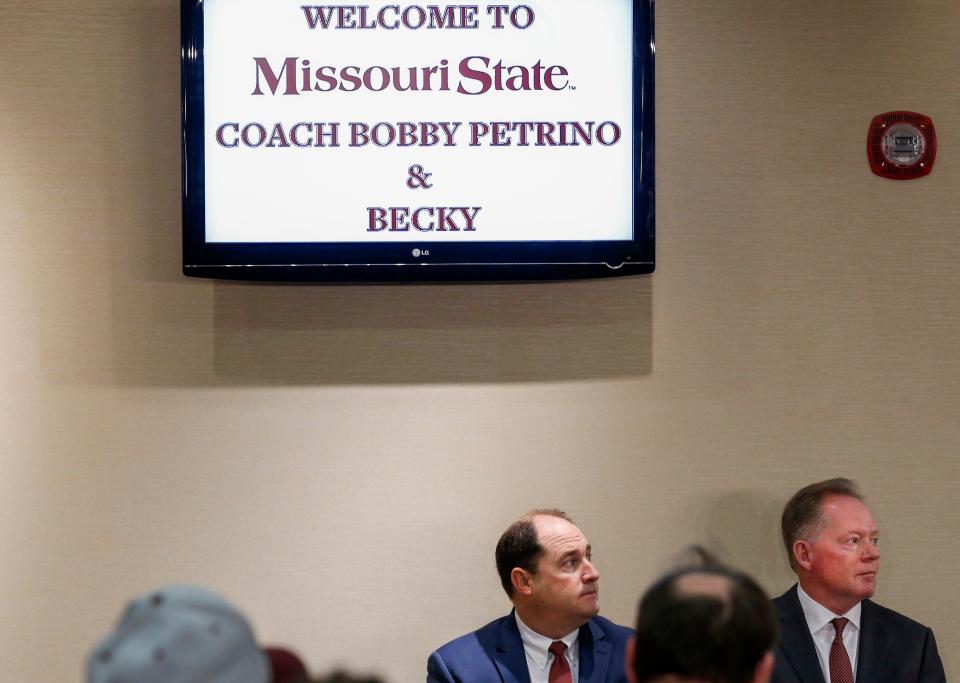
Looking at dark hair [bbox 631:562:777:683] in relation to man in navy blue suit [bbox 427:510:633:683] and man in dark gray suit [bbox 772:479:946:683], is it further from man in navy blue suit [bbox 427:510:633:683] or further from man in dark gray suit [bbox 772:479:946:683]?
man in dark gray suit [bbox 772:479:946:683]

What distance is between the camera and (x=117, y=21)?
3.20 m

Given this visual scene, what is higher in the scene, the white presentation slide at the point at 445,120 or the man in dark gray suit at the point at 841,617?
the white presentation slide at the point at 445,120

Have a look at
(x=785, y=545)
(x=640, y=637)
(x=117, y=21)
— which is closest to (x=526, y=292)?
(x=785, y=545)

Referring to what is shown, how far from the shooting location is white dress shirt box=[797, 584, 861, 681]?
2947 mm

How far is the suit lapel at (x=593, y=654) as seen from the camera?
2836mm

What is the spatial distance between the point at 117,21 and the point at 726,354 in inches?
75.8

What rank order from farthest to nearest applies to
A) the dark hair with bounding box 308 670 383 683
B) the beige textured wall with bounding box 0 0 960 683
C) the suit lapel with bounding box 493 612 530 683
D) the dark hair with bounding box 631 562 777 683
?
the beige textured wall with bounding box 0 0 960 683
the suit lapel with bounding box 493 612 530 683
the dark hair with bounding box 631 562 777 683
the dark hair with bounding box 308 670 383 683

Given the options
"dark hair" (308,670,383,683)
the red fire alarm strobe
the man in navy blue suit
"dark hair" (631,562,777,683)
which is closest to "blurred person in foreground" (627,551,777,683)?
"dark hair" (631,562,777,683)

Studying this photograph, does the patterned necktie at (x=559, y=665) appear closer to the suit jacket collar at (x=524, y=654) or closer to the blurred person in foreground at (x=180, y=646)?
the suit jacket collar at (x=524, y=654)

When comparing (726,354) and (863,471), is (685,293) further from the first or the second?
(863,471)

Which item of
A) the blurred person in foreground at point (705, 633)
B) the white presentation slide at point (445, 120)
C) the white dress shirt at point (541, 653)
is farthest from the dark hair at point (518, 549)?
the blurred person in foreground at point (705, 633)

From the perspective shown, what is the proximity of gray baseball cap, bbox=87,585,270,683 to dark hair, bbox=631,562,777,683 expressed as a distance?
1.94 feet

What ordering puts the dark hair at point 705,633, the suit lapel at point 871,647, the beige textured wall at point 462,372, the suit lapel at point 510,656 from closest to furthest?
the dark hair at point 705,633 → the suit lapel at point 510,656 → the suit lapel at point 871,647 → the beige textured wall at point 462,372

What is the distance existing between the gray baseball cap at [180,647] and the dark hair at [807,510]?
195 centimetres
